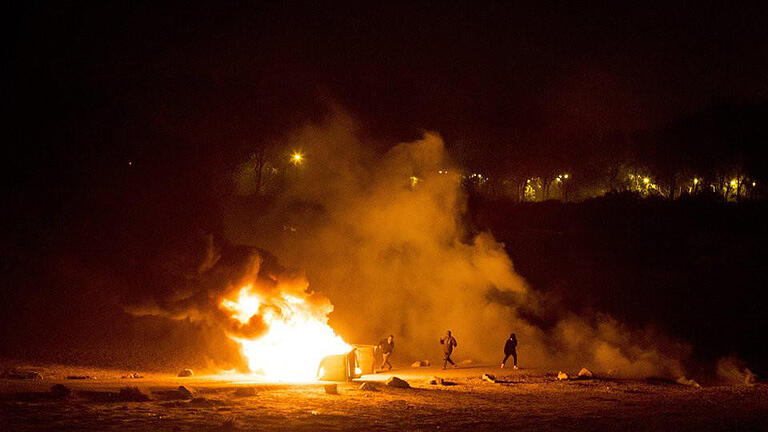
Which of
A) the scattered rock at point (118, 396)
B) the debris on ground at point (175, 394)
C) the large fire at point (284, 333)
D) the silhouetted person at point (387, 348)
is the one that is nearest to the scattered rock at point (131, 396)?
the scattered rock at point (118, 396)

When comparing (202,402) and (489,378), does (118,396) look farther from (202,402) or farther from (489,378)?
(489,378)

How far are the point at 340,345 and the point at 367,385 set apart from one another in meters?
4.84

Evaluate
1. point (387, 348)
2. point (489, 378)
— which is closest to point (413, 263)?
point (387, 348)

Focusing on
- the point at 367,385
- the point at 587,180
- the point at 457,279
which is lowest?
the point at 367,385

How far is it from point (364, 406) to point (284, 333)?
8.00 metres

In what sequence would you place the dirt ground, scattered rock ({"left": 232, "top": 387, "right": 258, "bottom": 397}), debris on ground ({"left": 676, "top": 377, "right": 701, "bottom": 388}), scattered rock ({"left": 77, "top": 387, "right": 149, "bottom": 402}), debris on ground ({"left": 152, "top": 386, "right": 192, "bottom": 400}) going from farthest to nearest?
debris on ground ({"left": 676, "top": 377, "right": 701, "bottom": 388}) < scattered rock ({"left": 232, "top": 387, "right": 258, "bottom": 397}) < debris on ground ({"left": 152, "top": 386, "right": 192, "bottom": 400}) < scattered rock ({"left": 77, "top": 387, "right": 149, "bottom": 402}) < the dirt ground

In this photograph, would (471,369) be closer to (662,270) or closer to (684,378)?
(684,378)

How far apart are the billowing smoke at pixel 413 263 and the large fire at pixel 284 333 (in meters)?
7.29

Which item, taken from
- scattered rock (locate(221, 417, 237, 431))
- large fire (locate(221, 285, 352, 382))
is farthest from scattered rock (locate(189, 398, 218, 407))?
large fire (locate(221, 285, 352, 382))

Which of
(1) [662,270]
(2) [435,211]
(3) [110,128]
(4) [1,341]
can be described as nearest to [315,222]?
(2) [435,211]

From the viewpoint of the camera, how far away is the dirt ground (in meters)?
14.7

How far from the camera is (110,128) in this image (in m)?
27.1

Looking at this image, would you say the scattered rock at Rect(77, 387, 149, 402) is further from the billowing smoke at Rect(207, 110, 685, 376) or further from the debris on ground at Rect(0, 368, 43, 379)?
the billowing smoke at Rect(207, 110, 685, 376)

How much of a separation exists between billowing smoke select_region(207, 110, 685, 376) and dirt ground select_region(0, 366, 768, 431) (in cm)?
880
